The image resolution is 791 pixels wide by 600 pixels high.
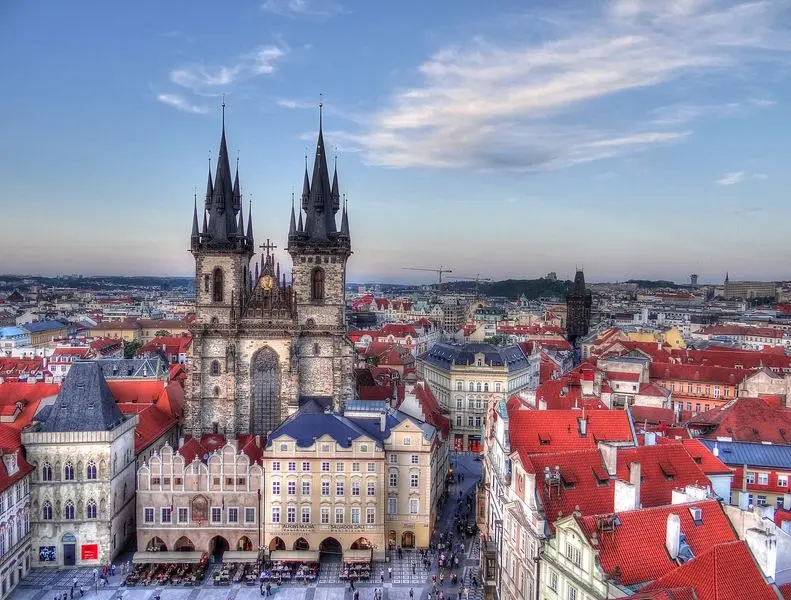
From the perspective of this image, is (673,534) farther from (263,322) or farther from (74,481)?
(263,322)

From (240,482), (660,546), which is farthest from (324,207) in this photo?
(660,546)

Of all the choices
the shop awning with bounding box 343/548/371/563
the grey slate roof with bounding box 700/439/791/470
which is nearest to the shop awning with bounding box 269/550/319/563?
the shop awning with bounding box 343/548/371/563

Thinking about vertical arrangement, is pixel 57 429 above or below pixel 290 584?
above

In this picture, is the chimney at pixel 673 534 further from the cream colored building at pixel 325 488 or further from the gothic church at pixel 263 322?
the gothic church at pixel 263 322

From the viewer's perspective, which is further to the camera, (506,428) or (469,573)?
(469,573)

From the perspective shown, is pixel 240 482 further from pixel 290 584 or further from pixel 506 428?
pixel 506 428

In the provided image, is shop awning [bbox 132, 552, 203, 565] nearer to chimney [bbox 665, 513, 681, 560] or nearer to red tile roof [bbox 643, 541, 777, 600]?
chimney [bbox 665, 513, 681, 560]

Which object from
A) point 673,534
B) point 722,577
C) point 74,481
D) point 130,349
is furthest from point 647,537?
point 130,349
